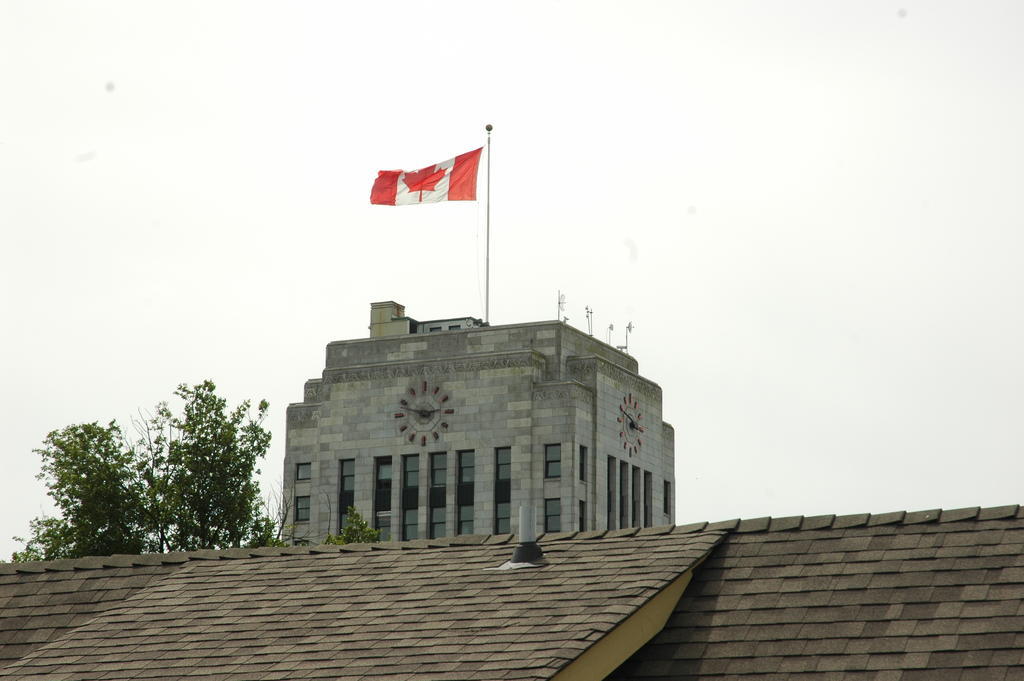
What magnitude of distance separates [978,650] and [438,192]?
171 feet

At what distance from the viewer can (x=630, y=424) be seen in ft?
305

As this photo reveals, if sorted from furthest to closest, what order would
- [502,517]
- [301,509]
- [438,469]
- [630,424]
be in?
[301,509], [630,424], [438,469], [502,517]

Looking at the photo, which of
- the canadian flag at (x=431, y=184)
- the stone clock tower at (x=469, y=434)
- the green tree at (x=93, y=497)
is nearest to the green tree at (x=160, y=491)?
the green tree at (x=93, y=497)

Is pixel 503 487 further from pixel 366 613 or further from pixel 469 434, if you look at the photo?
pixel 366 613

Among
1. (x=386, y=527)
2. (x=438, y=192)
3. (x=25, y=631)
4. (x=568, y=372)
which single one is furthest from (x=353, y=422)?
(x=25, y=631)

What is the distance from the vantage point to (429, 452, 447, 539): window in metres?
89.6

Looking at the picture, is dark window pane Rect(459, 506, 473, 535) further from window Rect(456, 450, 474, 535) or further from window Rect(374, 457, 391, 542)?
window Rect(374, 457, 391, 542)

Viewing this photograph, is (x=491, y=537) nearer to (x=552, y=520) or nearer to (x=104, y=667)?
(x=104, y=667)

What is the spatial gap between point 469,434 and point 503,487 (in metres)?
3.47

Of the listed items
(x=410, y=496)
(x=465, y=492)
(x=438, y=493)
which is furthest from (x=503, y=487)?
(x=410, y=496)

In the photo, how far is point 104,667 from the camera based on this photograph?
15.7 meters

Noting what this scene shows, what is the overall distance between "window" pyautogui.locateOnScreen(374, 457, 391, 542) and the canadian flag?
29690 millimetres

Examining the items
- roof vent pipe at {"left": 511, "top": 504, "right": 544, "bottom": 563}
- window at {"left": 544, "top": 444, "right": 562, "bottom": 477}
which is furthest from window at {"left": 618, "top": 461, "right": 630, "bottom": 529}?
roof vent pipe at {"left": 511, "top": 504, "right": 544, "bottom": 563}

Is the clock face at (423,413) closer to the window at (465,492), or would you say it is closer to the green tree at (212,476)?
the window at (465,492)
